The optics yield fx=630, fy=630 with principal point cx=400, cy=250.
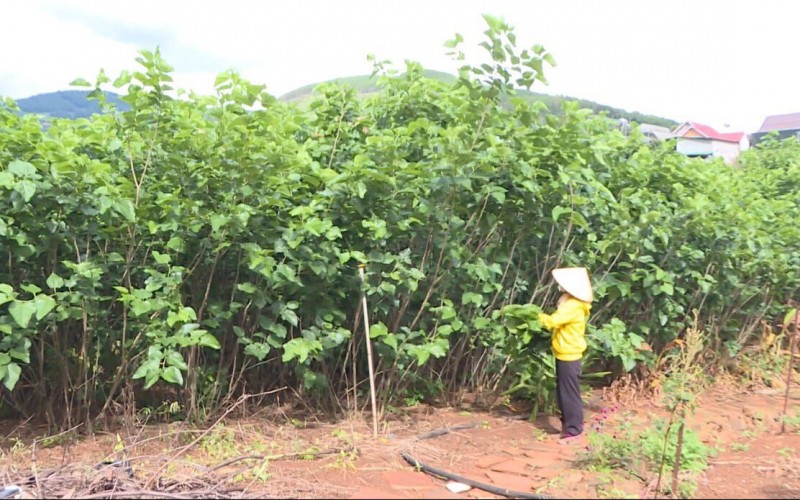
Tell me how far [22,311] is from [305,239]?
5.32ft

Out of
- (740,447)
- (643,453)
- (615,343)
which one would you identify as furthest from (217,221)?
(740,447)

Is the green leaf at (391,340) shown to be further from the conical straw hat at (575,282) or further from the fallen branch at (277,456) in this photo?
the conical straw hat at (575,282)

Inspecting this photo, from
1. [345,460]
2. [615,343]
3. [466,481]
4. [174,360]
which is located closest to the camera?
[466,481]

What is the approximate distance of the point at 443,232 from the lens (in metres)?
4.55

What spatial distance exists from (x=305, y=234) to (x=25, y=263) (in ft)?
5.70

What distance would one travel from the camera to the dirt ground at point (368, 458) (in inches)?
129

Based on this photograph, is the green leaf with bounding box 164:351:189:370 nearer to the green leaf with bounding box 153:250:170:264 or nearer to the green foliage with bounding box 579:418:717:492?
the green leaf with bounding box 153:250:170:264

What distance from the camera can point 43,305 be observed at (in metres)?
3.42

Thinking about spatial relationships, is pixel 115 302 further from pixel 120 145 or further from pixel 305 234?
pixel 305 234

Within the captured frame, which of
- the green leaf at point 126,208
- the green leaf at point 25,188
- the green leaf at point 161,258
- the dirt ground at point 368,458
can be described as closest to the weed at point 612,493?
the dirt ground at point 368,458

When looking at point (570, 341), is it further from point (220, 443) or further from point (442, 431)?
point (220, 443)

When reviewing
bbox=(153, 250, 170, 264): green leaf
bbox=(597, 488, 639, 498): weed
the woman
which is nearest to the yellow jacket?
the woman

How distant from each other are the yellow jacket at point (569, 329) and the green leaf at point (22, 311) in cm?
321

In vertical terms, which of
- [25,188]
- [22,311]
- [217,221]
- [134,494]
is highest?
[25,188]
